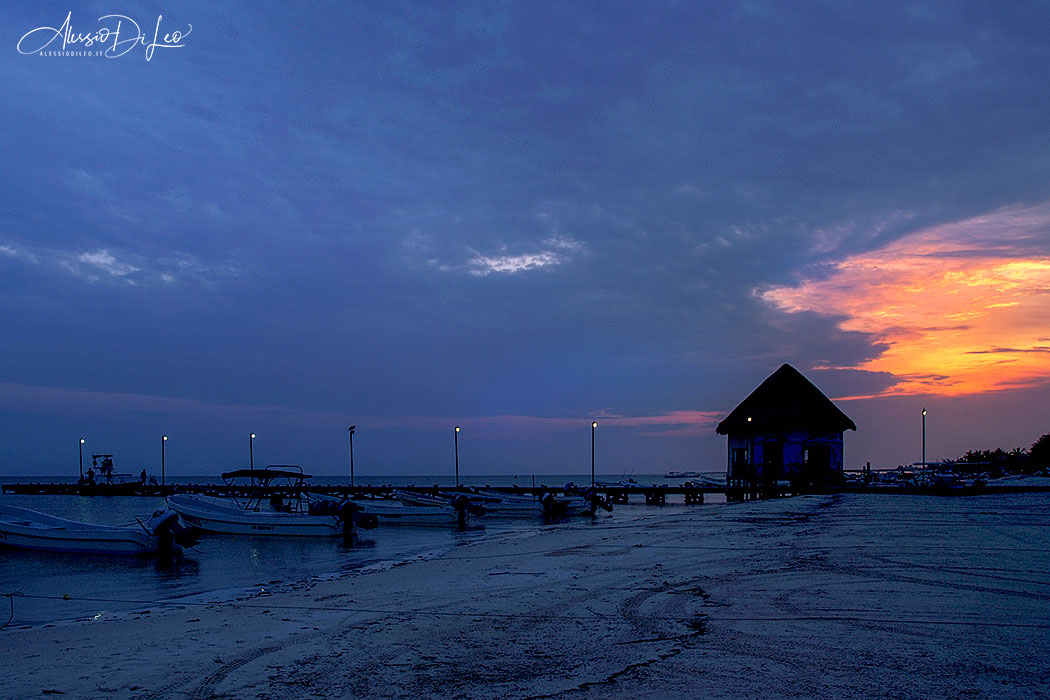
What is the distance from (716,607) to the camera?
9703mm

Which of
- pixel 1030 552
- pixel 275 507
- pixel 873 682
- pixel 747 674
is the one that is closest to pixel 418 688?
pixel 747 674

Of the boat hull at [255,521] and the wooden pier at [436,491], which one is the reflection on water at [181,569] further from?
the wooden pier at [436,491]

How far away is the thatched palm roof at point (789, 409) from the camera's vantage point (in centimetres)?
5000

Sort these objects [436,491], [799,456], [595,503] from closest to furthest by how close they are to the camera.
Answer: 1. [595,503]
2. [799,456]
3. [436,491]

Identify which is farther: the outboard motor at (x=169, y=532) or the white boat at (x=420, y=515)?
the white boat at (x=420, y=515)

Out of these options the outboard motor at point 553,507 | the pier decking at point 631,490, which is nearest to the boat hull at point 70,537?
the pier decking at point 631,490

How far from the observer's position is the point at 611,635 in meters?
8.38

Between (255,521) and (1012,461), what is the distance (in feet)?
361

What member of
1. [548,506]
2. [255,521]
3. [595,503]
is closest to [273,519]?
[255,521]

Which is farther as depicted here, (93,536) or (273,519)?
(273,519)

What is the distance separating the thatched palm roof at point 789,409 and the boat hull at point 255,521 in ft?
94.4

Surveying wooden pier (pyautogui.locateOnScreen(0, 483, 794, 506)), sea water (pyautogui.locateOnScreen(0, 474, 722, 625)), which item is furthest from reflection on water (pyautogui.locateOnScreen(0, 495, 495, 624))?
wooden pier (pyautogui.locateOnScreen(0, 483, 794, 506))

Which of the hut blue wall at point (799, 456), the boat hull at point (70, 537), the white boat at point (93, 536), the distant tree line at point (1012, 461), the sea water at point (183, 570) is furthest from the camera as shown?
the distant tree line at point (1012, 461)

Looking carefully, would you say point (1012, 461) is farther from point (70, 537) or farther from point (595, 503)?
point (70, 537)
